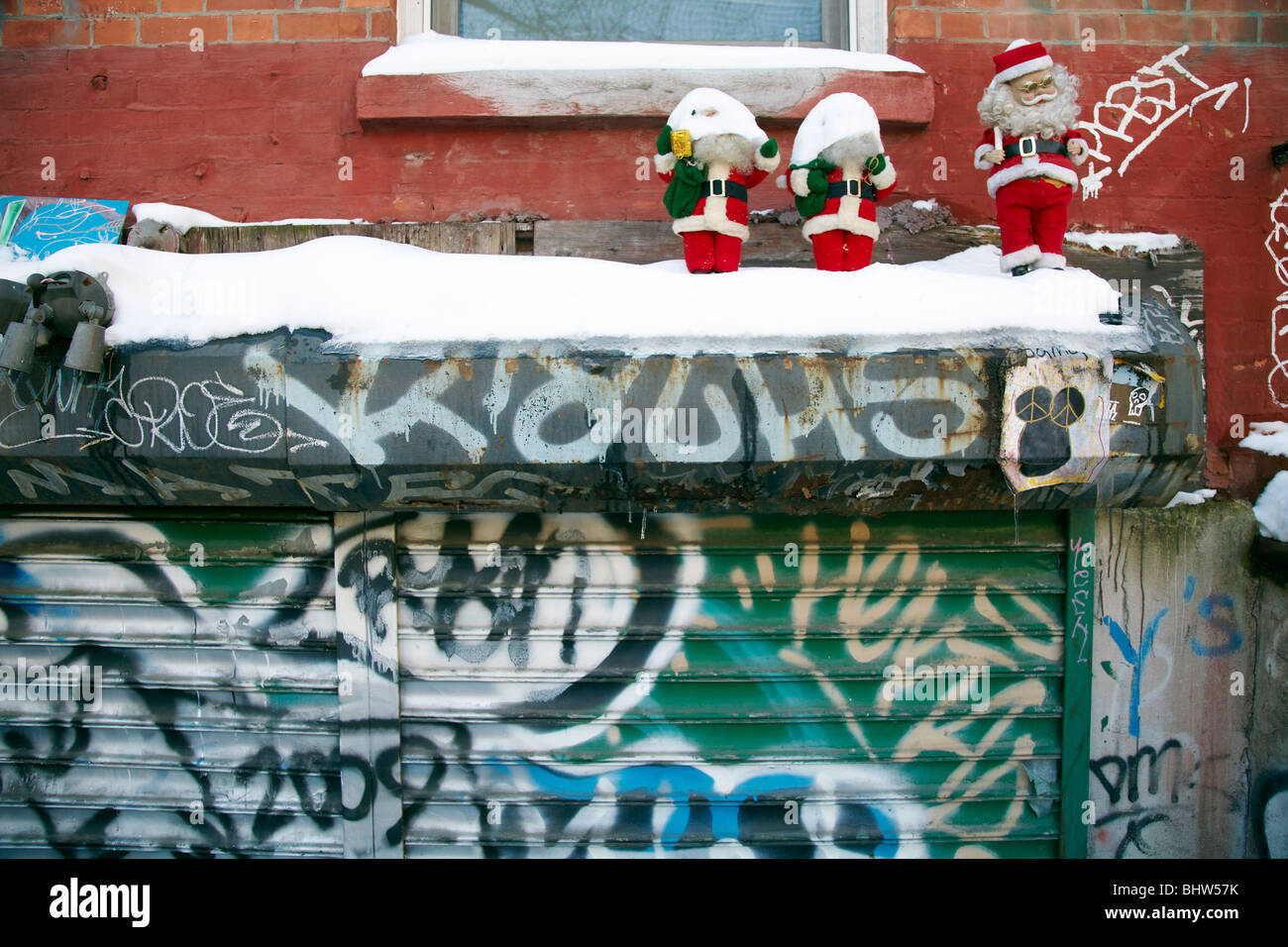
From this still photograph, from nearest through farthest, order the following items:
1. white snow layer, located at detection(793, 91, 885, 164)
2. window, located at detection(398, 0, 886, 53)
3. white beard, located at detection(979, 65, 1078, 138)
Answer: white snow layer, located at detection(793, 91, 885, 164)
white beard, located at detection(979, 65, 1078, 138)
window, located at detection(398, 0, 886, 53)

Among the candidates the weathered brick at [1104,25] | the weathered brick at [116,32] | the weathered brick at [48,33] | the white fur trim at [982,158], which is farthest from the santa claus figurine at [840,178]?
the weathered brick at [48,33]

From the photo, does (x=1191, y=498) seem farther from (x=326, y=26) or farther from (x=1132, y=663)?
(x=326, y=26)

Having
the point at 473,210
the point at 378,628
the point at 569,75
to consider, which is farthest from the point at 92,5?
the point at 378,628

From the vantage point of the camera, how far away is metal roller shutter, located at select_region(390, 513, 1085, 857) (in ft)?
10.4

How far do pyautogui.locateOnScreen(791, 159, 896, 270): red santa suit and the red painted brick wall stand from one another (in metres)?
0.51

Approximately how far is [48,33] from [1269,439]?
5.90 metres

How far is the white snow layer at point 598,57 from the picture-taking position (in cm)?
343

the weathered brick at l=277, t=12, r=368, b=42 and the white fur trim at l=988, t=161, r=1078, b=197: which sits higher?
the weathered brick at l=277, t=12, r=368, b=42

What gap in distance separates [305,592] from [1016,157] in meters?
3.40

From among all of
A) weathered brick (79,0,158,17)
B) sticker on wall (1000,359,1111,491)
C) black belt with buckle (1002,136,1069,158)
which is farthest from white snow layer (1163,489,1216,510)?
weathered brick (79,0,158,17)

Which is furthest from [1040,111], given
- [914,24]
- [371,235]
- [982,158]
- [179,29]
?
[179,29]

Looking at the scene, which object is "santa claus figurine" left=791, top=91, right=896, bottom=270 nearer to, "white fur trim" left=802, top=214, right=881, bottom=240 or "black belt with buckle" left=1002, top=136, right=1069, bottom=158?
"white fur trim" left=802, top=214, right=881, bottom=240

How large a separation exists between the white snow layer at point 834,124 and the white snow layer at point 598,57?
57 centimetres

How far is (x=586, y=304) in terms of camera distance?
283cm
